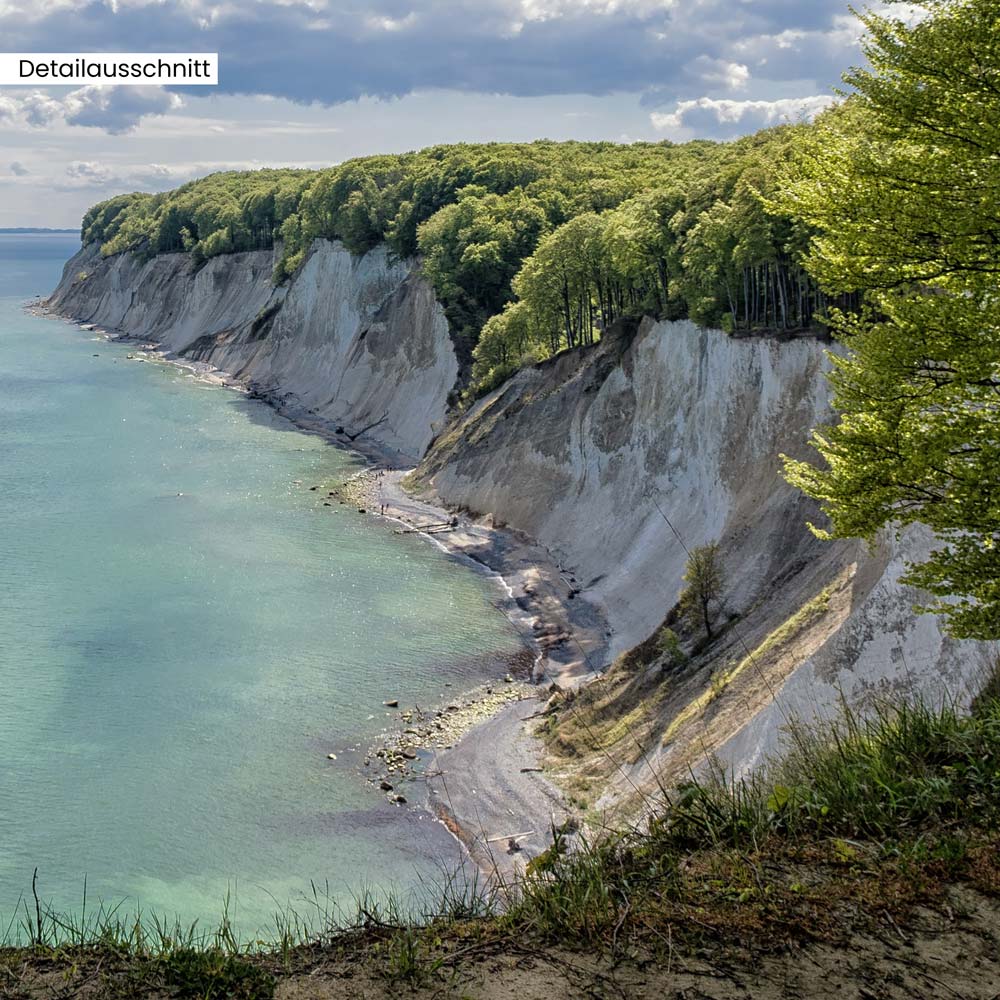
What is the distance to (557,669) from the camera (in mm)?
39938

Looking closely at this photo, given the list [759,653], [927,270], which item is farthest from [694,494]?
[927,270]

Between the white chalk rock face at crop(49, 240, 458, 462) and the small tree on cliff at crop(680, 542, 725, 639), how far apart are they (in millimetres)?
38203

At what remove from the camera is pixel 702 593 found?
35.3 m

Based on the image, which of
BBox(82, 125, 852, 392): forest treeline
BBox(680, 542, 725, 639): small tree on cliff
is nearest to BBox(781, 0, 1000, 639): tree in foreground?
BBox(82, 125, 852, 392): forest treeline

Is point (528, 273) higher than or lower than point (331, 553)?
higher

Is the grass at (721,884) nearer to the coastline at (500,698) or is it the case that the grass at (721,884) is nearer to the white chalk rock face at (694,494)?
the coastline at (500,698)

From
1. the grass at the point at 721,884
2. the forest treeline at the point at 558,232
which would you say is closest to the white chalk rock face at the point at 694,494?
the forest treeline at the point at 558,232

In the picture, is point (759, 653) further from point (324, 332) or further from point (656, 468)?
point (324, 332)

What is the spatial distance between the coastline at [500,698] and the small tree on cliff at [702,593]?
4.87 metres

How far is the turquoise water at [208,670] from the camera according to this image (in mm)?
27172

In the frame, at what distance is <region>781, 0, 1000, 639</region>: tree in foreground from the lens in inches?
492

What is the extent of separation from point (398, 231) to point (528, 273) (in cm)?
2820

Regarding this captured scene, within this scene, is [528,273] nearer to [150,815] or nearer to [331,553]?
[331,553]

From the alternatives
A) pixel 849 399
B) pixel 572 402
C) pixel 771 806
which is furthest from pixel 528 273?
pixel 771 806
